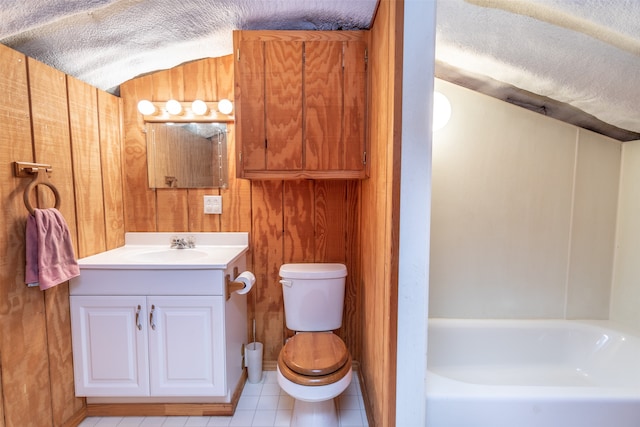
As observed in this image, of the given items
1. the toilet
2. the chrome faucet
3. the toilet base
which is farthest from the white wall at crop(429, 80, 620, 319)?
the chrome faucet

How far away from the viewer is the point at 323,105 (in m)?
1.61

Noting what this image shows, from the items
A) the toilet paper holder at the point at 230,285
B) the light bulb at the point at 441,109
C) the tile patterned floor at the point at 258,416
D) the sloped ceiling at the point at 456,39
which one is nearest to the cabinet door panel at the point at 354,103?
the sloped ceiling at the point at 456,39

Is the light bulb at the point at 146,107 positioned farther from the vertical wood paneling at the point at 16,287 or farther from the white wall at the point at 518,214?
the white wall at the point at 518,214

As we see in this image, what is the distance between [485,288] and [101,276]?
222 centimetres

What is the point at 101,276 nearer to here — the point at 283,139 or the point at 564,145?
the point at 283,139

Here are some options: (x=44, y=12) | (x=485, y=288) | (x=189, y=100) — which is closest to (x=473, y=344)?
(x=485, y=288)

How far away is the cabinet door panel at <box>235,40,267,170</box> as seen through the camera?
1577 mm

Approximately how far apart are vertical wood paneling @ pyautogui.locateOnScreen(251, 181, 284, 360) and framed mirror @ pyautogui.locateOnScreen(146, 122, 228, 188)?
28cm

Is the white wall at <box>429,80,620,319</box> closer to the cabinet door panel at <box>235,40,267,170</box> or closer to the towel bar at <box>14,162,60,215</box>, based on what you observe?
the cabinet door panel at <box>235,40,267,170</box>

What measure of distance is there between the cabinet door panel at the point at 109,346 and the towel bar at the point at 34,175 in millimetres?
522

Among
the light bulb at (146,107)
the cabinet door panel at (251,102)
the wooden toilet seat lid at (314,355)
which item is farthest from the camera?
the light bulb at (146,107)

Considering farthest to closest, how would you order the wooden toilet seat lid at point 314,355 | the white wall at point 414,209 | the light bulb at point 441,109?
the light bulb at point 441,109
the wooden toilet seat lid at point 314,355
the white wall at point 414,209

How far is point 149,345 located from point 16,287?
61cm

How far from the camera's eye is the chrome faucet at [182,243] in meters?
1.87
